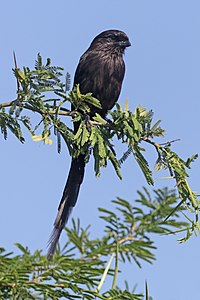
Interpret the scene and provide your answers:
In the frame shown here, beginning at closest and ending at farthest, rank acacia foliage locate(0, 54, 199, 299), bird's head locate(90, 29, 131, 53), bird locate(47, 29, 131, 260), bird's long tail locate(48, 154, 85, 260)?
acacia foliage locate(0, 54, 199, 299)
bird's long tail locate(48, 154, 85, 260)
bird locate(47, 29, 131, 260)
bird's head locate(90, 29, 131, 53)

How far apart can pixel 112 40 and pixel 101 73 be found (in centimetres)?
60

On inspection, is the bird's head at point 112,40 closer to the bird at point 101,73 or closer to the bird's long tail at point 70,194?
the bird at point 101,73

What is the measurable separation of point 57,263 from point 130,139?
1408 mm

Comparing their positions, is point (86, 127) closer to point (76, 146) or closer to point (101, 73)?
point (76, 146)

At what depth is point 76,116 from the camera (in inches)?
104

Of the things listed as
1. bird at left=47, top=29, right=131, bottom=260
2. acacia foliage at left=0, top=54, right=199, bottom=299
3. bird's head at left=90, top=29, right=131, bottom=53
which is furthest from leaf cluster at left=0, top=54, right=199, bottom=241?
bird's head at left=90, top=29, right=131, bottom=53

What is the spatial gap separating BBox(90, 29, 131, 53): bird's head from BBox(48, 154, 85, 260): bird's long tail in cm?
138

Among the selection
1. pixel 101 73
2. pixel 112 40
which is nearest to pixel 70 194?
pixel 101 73

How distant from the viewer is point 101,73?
4910mm

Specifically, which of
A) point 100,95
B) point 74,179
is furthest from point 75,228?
point 100,95

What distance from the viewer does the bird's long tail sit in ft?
9.77

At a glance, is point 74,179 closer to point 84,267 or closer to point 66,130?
point 66,130

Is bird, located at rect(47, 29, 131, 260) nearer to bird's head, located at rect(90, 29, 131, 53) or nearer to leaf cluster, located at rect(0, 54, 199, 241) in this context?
bird's head, located at rect(90, 29, 131, 53)

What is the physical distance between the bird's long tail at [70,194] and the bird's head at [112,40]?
4.53ft
